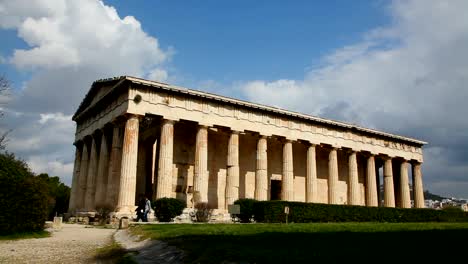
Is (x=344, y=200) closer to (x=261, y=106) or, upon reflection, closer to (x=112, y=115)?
(x=261, y=106)

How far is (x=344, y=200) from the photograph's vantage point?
42281 millimetres

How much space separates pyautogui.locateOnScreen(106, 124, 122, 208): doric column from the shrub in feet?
20.7

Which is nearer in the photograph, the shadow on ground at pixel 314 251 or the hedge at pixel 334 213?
the shadow on ground at pixel 314 251

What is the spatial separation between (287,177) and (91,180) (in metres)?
15.9

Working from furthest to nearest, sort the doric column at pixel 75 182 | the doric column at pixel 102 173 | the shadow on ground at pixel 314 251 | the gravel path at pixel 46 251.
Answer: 1. the doric column at pixel 75 182
2. the doric column at pixel 102 173
3. the gravel path at pixel 46 251
4. the shadow on ground at pixel 314 251

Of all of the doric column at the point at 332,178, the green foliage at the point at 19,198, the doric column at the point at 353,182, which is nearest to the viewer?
the green foliage at the point at 19,198

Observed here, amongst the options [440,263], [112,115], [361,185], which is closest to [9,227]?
Answer: [440,263]

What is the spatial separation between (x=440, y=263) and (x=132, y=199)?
2337 cm

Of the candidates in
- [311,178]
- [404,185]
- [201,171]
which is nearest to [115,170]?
[201,171]

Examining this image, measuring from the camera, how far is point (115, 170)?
3017cm

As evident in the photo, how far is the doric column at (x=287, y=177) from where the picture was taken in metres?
34.4

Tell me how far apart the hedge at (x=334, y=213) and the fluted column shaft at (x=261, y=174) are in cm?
640

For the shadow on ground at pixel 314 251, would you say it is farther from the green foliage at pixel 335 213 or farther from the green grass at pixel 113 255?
the green foliage at pixel 335 213

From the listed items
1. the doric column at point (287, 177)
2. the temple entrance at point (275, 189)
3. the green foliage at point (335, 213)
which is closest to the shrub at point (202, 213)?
the green foliage at point (335, 213)
